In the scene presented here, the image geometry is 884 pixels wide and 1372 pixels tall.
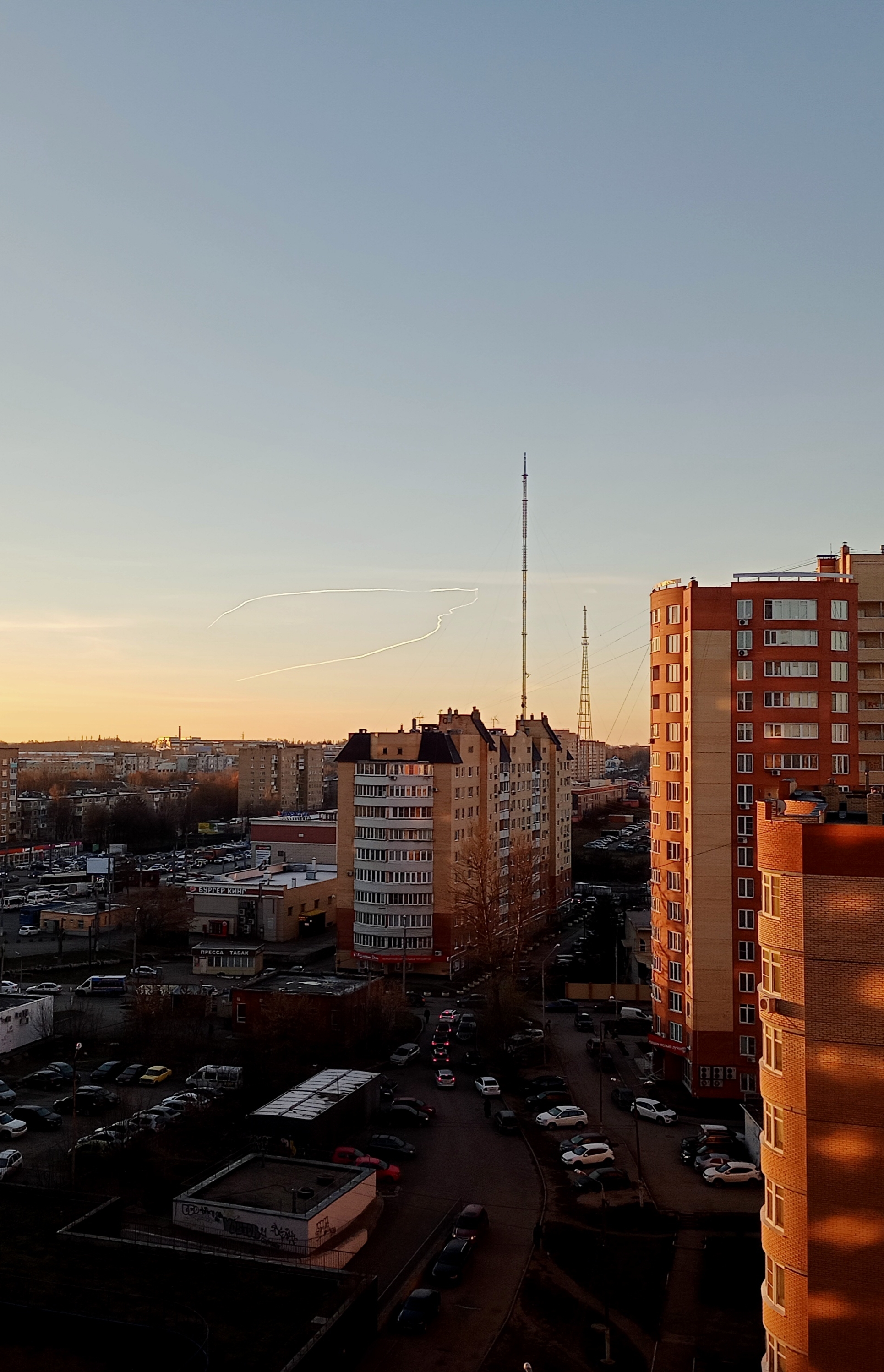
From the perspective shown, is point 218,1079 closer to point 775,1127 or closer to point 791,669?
point 791,669

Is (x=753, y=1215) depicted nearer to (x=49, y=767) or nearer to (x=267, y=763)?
(x=267, y=763)

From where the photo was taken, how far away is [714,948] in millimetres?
23781

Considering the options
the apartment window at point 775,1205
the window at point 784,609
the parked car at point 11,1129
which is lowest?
the parked car at point 11,1129

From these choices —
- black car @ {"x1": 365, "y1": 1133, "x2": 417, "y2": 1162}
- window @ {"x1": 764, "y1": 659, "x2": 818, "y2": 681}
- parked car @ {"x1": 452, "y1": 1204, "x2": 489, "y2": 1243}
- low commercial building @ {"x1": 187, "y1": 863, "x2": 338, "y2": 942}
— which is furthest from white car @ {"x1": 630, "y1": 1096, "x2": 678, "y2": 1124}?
low commercial building @ {"x1": 187, "y1": 863, "x2": 338, "y2": 942}

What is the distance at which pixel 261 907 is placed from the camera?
4525 centimetres

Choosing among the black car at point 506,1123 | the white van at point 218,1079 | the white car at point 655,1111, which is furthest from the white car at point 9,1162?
the white car at point 655,1111

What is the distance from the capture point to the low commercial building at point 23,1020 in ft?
89.5

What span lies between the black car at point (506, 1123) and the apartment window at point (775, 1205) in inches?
488

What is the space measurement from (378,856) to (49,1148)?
18.7m

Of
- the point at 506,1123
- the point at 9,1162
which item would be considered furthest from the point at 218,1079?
the point at 506,1123

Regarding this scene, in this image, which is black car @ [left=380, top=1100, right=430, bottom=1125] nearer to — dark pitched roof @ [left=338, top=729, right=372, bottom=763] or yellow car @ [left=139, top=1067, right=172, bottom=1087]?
yellow car @ [left=139, top=1067, right=172, bottom=1087]

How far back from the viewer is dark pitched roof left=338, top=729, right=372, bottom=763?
39438mm

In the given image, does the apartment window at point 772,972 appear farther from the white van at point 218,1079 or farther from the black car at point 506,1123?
the white van at point 218,1079

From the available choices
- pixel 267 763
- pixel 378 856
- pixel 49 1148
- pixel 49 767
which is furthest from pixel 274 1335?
pixel 49 767
